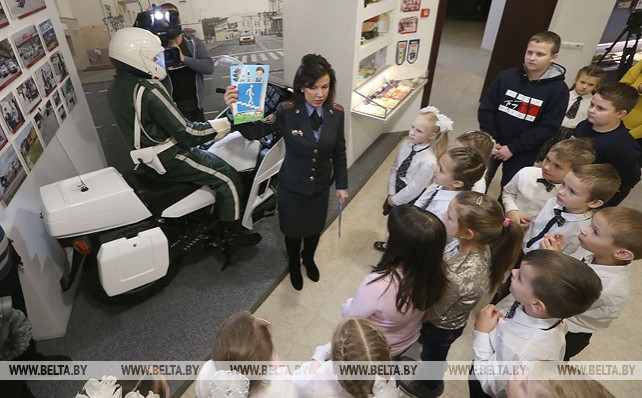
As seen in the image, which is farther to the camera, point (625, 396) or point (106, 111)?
point (106, 111)

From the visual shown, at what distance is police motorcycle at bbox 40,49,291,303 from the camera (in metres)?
2.01

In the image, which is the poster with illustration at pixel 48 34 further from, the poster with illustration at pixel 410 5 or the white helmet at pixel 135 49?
the poster with illustration at pixel 410 5

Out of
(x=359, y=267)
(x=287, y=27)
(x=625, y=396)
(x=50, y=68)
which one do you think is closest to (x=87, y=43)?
(x=50, y=68)

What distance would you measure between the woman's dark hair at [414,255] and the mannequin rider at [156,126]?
1.33 meters

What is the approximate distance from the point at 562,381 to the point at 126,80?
2209mm

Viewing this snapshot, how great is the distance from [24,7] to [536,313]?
2941 mm

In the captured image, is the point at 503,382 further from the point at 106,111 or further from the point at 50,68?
A: the point at 106,111

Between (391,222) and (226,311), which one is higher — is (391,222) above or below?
above

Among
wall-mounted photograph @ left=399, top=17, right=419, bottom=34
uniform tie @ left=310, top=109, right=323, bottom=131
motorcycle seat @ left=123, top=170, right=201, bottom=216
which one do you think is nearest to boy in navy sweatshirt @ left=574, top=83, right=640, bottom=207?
uniform tie @ left=310, top=109, right=323, bottom=131

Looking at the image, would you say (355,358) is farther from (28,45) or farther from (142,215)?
(28,45)

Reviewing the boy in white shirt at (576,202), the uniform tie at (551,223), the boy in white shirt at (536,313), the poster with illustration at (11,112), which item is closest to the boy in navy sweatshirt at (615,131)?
the boy in white shirt at (576,202)

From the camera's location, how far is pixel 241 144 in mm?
2705

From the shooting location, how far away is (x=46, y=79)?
229 centimetres

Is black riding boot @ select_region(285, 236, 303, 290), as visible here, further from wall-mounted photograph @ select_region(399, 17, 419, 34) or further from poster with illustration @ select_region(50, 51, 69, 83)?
wall-mounted photograph @ select_region(399, 17, 419, 34)
